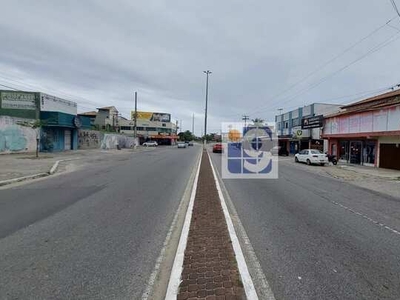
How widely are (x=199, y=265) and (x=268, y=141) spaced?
51456 millimetres

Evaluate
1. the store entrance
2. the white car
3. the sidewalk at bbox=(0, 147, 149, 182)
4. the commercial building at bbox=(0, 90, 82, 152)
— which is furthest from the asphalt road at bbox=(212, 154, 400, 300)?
the commercial building at bbox=(0, 90, 82, 152)

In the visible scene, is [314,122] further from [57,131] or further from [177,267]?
[177,267]

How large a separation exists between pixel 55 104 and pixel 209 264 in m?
40.4

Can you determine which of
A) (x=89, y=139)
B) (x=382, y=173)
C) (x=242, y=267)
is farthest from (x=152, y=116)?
(x=242, y=267)

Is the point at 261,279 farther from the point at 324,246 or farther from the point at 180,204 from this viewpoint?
the point at 180,204

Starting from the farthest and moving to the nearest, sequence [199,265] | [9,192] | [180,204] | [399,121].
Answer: [399,121]
[9,192]
[180,204]
[199,265]

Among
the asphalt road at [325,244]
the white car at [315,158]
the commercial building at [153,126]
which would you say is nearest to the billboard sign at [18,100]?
the white car at [315,158]

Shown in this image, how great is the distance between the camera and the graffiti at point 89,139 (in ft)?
143

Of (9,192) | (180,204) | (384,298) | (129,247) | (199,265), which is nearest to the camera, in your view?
(384,298)

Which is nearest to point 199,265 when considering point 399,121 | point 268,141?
point 399,121

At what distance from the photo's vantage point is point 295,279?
12.3ft

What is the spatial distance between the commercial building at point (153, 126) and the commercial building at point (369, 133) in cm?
7411

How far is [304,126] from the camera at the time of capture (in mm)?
37625

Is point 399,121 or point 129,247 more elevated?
point 399,121
